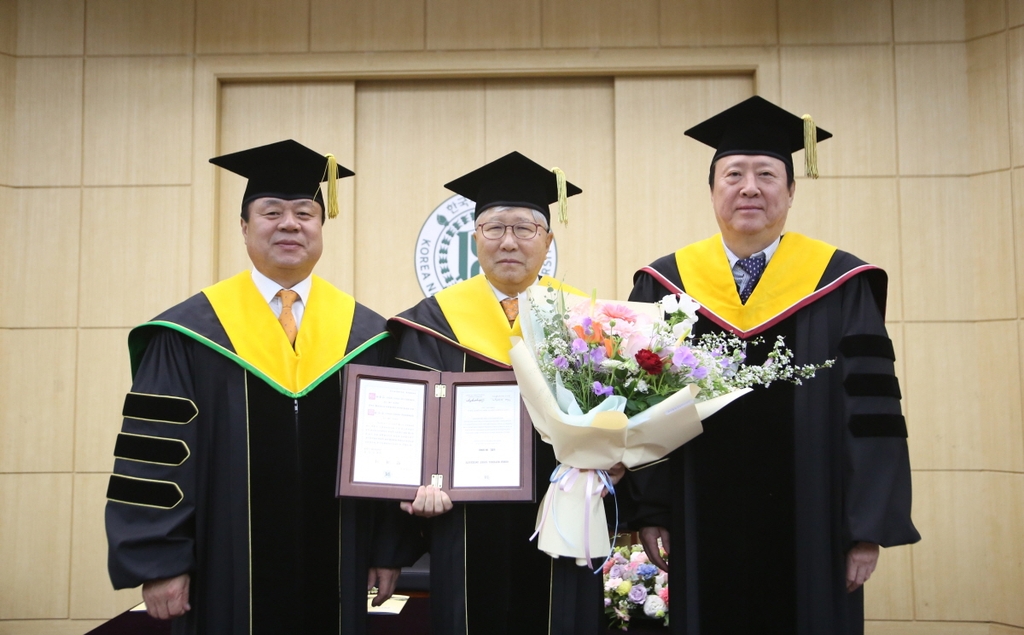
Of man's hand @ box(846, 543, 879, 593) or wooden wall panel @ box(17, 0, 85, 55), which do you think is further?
wooden wall panel @ box(17, 0, 85, 55)

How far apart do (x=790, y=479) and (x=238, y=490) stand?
1763mm

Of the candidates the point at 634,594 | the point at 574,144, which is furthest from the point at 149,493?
the point at 574,144

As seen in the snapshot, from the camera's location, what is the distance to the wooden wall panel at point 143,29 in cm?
527

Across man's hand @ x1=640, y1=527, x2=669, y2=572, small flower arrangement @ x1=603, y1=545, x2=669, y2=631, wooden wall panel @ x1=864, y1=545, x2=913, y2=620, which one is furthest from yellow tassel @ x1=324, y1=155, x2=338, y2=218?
wooden wall panel @ x1=864, y1=545, x2=913, y2=620

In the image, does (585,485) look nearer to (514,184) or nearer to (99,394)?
(514,184)

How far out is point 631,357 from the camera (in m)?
2.29

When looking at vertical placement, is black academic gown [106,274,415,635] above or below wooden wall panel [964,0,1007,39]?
below

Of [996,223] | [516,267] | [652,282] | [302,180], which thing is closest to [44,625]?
[302,180]

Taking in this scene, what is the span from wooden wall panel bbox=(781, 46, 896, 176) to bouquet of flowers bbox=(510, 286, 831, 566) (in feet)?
10.2

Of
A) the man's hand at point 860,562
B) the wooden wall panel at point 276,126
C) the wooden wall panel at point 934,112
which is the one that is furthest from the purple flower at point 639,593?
the wooden wall panel at point 934,112

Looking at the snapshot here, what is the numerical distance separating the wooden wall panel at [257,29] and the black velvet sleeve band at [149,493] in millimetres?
3437

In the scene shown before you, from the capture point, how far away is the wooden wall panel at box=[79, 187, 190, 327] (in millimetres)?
5195

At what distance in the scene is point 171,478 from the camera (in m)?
2.61

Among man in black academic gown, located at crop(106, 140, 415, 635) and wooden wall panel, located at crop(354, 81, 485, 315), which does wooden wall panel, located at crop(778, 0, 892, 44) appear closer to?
wooden wall panel, located at crop(354, 81, 485, 315)
